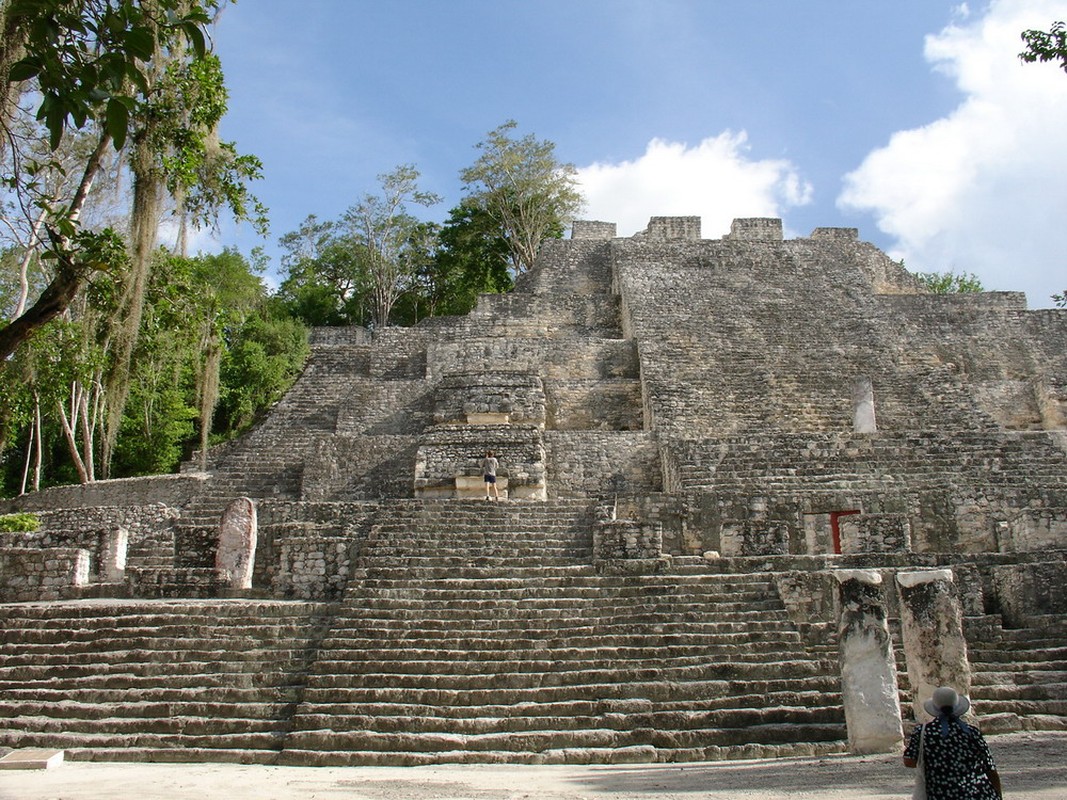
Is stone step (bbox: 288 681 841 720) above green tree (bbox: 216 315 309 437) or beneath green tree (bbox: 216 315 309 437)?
beneath

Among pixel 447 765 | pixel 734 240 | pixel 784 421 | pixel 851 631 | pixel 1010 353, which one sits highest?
pixel 734 240

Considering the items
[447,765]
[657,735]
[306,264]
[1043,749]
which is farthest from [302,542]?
[306,264]

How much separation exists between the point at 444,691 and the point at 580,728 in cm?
122

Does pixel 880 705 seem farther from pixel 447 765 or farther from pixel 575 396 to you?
pixel 575 396

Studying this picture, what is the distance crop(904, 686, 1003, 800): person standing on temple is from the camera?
13.1ft

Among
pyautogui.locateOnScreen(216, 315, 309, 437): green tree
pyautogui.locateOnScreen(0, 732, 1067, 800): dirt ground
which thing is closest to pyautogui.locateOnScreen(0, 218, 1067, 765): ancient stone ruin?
pyautogui.locateOnScreen(0, 732, 1067, 800): dirt ground

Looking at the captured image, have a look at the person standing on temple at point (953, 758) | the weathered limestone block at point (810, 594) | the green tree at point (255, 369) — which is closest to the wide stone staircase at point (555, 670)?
the weathered limestone block at point (810, 594)

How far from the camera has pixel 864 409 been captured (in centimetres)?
1593

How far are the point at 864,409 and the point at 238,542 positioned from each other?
10.2 metres

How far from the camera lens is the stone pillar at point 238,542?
10.9m

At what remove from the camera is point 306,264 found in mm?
30891

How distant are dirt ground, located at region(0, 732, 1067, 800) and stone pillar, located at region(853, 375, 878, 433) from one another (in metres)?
9.29

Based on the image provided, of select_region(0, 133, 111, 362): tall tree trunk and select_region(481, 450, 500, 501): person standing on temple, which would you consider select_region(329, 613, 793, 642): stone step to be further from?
select_region(481, 450, 500, 501): person standing on temple

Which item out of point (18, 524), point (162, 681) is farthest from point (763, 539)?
point (18, 524)
